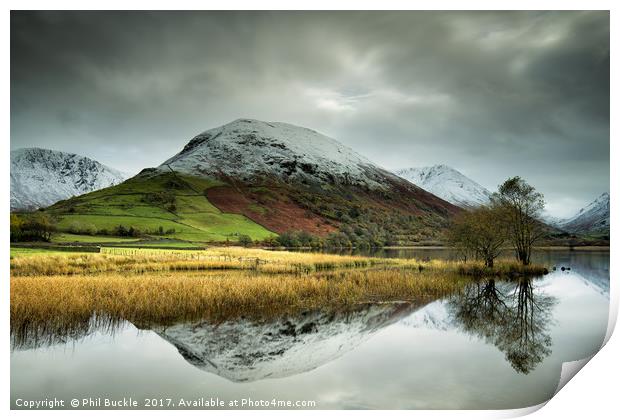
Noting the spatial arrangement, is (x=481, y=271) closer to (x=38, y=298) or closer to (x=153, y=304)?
(x=153, y=304)

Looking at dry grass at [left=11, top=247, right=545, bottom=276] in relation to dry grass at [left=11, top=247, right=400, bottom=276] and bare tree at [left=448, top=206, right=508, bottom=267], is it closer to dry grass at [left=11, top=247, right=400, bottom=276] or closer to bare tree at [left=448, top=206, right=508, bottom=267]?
dry grass at [left=11, top=247, right=400, bottom=276]

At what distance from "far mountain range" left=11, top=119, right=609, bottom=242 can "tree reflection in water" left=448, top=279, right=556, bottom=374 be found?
3097mm

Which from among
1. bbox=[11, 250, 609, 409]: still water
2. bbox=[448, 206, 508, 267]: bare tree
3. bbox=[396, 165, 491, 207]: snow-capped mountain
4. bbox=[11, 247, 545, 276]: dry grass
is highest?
bbox=[396, 165, 491, 207]: snow-capped mountain

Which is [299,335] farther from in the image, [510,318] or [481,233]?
[481,233]

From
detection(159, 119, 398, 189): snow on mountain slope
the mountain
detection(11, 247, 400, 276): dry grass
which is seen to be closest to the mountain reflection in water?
detection(11, 247, 400, 276): dry grass

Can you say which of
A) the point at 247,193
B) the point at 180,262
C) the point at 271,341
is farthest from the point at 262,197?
the point at 271,341

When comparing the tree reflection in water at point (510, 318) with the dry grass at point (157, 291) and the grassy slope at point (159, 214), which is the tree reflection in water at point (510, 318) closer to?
the dry grass at point (157, 291)

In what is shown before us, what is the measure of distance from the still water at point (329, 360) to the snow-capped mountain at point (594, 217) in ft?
3.30

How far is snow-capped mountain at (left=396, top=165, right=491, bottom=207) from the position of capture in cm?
2291

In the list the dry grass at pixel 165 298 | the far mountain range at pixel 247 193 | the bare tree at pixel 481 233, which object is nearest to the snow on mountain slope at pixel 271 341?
the dry grass at pixel 165 298

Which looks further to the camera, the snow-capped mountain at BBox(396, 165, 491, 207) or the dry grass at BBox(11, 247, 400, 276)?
the snow-capped mountain at BBox(396, 165, 491, 207)

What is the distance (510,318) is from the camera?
12.1m
